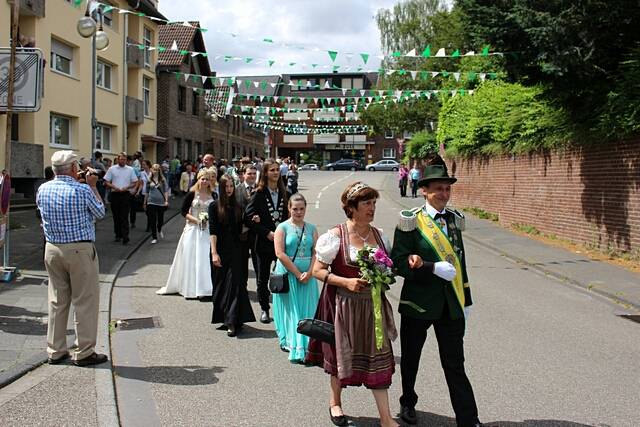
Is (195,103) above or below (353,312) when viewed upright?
above

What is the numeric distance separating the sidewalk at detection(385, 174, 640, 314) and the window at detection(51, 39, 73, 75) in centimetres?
1539

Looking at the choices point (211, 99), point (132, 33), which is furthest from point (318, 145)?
point (132, 33)

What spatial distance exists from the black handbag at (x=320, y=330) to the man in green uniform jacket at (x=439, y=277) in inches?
19.7

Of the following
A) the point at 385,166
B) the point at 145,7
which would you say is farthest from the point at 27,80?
the point at 385,166

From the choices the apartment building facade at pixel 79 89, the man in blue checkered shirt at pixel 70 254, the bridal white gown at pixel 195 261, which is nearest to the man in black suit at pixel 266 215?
the bridal white gown at pixel 195 261

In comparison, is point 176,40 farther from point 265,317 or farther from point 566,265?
point 265,317

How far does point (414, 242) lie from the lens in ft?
13.6

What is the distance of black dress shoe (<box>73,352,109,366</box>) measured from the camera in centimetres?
561

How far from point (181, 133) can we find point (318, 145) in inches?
1884

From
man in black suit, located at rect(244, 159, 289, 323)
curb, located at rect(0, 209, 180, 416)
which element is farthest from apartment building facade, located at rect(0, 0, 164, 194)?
curb, located at rect(0, 209, 180, 416)

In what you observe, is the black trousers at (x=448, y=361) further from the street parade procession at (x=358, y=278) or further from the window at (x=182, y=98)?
the window at (x=182, y=98)

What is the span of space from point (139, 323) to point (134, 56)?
82.0ft

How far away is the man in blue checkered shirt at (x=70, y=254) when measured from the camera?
5414 mm

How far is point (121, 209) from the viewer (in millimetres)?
13508
